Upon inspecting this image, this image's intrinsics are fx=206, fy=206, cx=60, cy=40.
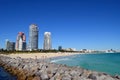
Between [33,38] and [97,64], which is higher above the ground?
[33,38]

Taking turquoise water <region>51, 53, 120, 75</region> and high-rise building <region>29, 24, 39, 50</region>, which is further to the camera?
high-rise building <region>29, 24, 39, 50</region>

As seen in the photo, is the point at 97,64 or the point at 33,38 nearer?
the point at 97,64

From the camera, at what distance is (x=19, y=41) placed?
194500 mm

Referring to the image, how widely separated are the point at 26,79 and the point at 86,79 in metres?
5.18

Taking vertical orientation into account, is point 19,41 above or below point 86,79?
above

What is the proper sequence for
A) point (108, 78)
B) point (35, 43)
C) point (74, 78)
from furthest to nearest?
point (35, 43) < point (74, 78) < point (108, 78)

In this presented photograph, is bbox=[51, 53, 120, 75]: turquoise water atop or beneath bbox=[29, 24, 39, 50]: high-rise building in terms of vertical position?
beneath

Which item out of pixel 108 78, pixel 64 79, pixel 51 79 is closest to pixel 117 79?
pixel 108 78

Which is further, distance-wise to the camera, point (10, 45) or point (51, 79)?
point (10, 45)

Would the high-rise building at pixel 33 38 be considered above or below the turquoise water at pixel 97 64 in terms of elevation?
above

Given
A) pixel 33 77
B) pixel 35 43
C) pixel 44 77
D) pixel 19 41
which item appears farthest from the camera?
pixel 19 41

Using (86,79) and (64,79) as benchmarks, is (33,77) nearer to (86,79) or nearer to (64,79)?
(64,79)

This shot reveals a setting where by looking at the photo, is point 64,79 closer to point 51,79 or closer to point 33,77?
point 51,79

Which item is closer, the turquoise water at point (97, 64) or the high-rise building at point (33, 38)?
the turquoise water at point (97, 64)
